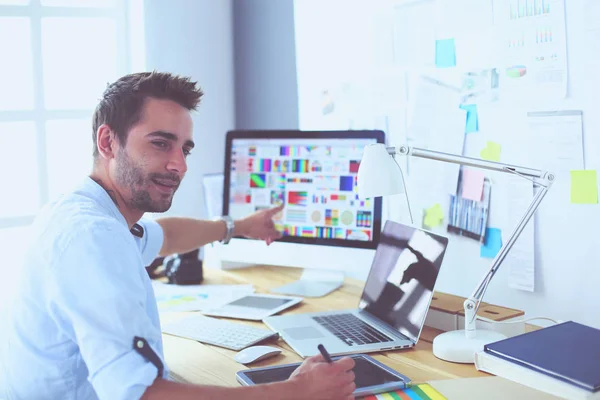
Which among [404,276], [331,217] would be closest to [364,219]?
[331,217]

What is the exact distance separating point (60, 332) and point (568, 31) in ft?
4.27

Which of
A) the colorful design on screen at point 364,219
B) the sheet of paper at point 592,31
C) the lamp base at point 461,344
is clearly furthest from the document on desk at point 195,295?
the sheet of paper at point 592,31

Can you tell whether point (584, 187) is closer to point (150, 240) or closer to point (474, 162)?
point (474, 162)

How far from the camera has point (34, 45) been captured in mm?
2592

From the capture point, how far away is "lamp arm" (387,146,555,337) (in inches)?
53.7

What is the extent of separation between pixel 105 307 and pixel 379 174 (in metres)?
0.73

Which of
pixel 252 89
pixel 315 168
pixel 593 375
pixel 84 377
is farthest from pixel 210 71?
pixel 593 375

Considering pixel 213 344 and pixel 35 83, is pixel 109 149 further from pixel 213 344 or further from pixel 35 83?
pixel 35 83

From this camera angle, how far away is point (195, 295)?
1974mm

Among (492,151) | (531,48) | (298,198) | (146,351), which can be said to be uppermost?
(531,48)

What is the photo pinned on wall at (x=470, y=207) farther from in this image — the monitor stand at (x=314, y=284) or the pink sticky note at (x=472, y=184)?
the monitor stand at (x=314, y=284)

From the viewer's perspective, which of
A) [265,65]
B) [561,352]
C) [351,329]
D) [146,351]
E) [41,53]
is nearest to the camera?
[146,351]

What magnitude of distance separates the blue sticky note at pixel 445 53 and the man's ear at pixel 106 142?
98cm

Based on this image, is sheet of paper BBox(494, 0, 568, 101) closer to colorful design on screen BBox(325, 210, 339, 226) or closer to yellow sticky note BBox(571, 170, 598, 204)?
yellow sticky note BBox(571, 170, 598, 204)
